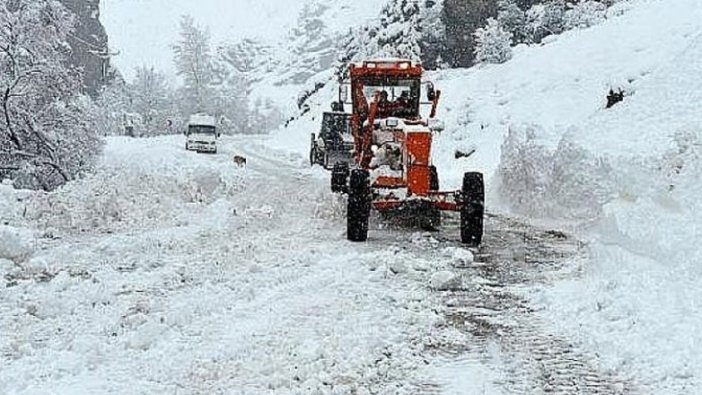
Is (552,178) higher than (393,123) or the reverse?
the reverse

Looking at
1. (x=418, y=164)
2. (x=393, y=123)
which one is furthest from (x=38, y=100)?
(x=418, y=164)

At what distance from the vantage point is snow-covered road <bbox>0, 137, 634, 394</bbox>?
21.2ft

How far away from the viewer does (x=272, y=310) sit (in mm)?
8281

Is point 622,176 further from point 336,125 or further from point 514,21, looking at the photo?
point 514,21

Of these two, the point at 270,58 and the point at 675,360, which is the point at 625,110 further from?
the point at 270,58

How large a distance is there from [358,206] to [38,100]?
10.8 metres

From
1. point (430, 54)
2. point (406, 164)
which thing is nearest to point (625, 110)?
point (406, 164)

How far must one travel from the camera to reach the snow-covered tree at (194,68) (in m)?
93.2

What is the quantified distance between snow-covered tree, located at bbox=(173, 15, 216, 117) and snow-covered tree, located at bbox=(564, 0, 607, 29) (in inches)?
2248

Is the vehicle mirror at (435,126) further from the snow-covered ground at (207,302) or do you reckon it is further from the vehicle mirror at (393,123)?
the snow-covered ground at (207,302)

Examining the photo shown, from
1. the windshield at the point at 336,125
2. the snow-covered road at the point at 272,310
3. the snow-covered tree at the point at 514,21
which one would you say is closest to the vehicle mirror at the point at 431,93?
the snow-covered road at the point at 272,310

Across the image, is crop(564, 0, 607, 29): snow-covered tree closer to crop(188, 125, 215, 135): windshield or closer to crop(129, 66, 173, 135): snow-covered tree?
crop(188, 125, 215, 135): windshield

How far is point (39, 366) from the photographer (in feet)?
21.1

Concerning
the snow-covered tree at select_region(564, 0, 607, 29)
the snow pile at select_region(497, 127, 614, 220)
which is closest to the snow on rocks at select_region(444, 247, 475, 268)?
the snow pile at select_region(497, 127, 614, 220)
